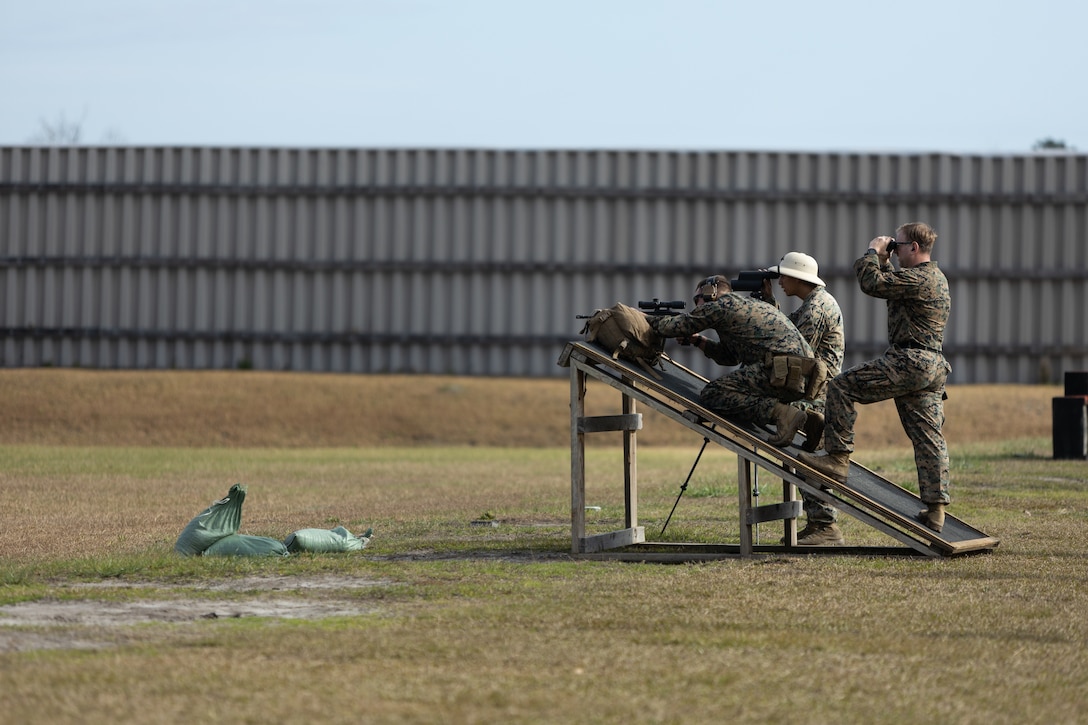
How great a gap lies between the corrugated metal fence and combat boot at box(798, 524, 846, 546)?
72.1 ft

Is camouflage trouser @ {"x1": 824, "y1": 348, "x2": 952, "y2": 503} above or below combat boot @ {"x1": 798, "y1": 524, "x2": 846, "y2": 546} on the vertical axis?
above

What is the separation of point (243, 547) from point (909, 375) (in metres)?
4.23

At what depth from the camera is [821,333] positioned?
9.26 metres

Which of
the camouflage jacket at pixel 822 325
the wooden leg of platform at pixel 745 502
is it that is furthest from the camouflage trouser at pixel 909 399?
the camouflage jacket at pixel 822 325

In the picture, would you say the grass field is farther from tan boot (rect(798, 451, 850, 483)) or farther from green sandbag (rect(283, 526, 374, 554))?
tan boot (rect(798, 451, 850, 483))

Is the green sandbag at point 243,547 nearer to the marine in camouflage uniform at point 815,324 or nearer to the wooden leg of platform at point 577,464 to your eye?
the wooden leg of platform at point 577,464

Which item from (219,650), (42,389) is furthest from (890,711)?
(42,389)

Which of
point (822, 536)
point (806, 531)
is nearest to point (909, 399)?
point (822, 536)

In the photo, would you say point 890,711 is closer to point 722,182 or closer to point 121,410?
point 121,410

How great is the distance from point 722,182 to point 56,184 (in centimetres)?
1556

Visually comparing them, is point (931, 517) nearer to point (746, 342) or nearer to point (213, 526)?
point (746, 342)

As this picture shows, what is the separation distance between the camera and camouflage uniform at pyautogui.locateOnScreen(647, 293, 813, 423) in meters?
8.59

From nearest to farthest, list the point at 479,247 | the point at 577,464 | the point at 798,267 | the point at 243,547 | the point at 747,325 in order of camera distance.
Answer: the point at 243,547 → the point at 747,325 → the point at 577,464 → the point at 798,267 → the point at 479,247

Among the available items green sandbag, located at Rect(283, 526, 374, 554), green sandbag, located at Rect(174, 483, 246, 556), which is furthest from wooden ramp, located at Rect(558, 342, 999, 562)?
green sandbag, located at Rect(174, 483, 246, 556)
